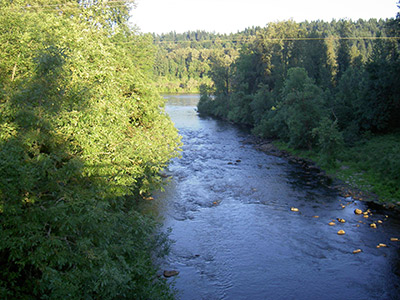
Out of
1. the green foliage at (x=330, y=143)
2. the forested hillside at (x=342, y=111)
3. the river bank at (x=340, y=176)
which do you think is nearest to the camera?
the river bank at (x=340, y=176)

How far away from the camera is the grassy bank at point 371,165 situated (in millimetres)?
25781

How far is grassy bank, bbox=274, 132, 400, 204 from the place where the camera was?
25.8 m

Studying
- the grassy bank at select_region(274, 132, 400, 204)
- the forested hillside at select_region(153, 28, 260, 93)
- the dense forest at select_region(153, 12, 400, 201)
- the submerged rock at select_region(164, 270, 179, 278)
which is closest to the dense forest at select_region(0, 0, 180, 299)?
the submerged rock at select_region(164, 270, 179, 278)

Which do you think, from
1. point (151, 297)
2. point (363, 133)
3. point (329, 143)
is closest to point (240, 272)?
point (151, 297)

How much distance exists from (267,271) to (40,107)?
12.1 metres

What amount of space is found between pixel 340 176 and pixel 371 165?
2817 mm

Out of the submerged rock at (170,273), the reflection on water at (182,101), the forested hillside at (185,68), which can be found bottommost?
the submerged rock at (170,273)

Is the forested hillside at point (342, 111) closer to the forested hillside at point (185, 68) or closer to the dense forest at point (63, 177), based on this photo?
the dense forest at point (63, 177)

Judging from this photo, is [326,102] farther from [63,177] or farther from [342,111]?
[63,177]

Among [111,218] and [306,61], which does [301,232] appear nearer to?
[111,218]

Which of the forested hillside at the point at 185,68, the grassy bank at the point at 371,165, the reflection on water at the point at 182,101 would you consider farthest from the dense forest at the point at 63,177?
the forested hillside at the point at 185,68

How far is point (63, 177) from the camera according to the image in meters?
9.40

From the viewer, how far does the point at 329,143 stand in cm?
3297

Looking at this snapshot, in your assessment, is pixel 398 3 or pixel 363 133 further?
pixel 363 133
